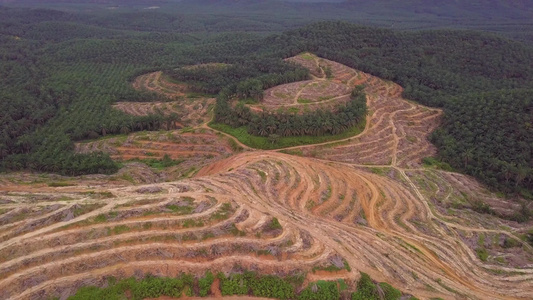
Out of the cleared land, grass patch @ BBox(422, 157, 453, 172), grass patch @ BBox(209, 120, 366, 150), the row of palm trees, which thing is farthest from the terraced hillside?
the cleared land

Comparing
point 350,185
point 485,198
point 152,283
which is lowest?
point 485,198

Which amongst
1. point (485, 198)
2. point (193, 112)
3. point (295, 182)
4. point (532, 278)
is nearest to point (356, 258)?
point (295, 182)

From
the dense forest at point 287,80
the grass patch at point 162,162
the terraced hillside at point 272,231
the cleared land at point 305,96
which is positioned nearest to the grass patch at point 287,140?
the dense forest at point 287,80

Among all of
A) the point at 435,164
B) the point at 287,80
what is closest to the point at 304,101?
the point at 287,80

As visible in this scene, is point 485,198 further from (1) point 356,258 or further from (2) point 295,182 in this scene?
(1) point 356,258

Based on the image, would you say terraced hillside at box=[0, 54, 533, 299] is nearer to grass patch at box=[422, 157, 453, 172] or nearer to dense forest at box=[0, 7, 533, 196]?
grass patch at box=[422, 157, 453, 172]

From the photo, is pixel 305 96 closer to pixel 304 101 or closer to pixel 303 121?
pixel 304 101
